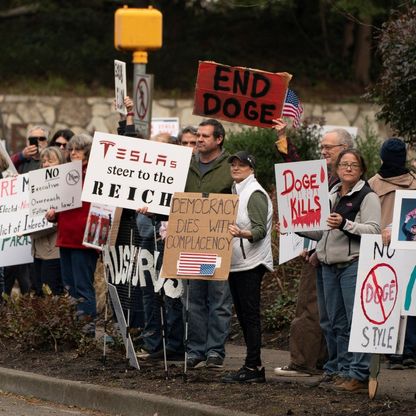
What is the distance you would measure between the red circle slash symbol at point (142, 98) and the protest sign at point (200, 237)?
5.78m

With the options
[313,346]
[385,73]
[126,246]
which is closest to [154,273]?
[126,246]

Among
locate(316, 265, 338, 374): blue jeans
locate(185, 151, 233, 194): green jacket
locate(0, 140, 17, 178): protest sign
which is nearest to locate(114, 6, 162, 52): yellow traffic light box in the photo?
locate(0, 140, 17, 178): protest sign

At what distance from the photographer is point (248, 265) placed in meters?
10.8

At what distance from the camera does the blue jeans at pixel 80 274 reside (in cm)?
→ 1300

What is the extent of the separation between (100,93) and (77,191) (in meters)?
16.2

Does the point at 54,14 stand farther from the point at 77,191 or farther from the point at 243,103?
the point at 243,103

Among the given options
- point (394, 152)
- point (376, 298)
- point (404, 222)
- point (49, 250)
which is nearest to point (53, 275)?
point (49, 250)

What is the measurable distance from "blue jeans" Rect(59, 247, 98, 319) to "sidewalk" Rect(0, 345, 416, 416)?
4.62 ft

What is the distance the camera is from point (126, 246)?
38.7 feet

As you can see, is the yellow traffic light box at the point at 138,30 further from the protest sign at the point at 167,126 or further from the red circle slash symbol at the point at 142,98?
the protest sign at the point at 167,126

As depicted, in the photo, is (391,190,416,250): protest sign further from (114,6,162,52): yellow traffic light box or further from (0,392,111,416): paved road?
(114,6,162,52): yellow traffic light box

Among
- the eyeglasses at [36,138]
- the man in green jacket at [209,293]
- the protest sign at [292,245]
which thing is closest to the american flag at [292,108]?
the man in green jacket at [209,293]

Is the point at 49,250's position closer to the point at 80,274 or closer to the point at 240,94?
the point at 80,274

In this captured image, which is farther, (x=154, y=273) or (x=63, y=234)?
(x=63, y=234)
